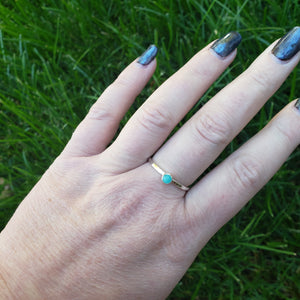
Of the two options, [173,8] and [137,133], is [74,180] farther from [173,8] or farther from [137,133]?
[173,8]

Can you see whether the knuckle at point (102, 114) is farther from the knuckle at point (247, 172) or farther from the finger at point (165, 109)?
the knuckle at point (247, 172)

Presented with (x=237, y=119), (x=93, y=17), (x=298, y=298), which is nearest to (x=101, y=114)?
(x=237, y=119)

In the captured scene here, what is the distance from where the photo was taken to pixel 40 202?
4.51 feet

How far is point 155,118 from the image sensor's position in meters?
1.32

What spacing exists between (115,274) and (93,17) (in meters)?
1.25

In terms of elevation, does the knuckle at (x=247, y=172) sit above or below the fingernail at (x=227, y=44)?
below

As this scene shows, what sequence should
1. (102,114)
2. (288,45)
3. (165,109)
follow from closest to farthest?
(288,45) → (165,109) → (102,114)

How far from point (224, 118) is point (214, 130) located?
2.2 inches

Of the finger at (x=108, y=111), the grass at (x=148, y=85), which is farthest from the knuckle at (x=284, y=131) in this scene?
the finger at (x=108, y=111)

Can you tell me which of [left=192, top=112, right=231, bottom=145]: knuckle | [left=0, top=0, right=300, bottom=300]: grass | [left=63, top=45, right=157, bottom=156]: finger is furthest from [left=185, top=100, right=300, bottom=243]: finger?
[left=63, top=45, right=157, bottom=156]: finger

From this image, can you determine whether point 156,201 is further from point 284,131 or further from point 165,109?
point 284,131

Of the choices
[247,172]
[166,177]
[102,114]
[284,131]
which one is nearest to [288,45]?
[284,131]

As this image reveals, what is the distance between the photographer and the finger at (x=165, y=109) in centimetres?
132

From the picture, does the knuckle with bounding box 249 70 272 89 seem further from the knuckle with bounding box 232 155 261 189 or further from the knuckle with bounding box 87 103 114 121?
the knuckle with bounding box 87 103 114 121
